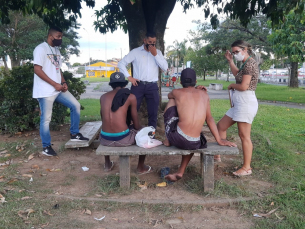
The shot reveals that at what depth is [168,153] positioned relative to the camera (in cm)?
357

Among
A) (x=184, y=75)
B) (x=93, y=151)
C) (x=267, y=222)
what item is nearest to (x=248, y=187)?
(x=267, y=222)

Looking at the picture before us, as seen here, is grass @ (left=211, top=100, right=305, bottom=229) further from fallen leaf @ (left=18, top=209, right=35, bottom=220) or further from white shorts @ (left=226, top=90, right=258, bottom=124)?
fallen leaf @ (left=18, top=209, right=35, bottom=220)

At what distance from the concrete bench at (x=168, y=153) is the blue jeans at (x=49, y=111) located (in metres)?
1.45

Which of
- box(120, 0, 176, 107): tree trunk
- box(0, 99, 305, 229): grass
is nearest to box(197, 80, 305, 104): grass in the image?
box(120, 0, 176, 107): tree trunk

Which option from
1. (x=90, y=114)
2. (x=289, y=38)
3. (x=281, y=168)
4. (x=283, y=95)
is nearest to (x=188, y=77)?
(x=281, y=168)

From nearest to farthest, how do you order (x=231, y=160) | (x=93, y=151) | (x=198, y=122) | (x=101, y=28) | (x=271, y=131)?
(x=198, y=122), (x=231, y=160), (x=93, y=151), (x=271, y=131), (x=101, y=28)

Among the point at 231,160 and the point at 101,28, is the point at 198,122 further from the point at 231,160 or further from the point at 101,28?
the point at 101,28

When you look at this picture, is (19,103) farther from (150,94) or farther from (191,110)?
(191,110)

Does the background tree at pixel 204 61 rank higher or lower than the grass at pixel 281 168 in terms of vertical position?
higher

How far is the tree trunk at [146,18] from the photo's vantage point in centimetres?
576

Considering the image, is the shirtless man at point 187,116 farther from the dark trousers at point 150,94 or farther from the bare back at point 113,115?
the dark trousers at point 150,94

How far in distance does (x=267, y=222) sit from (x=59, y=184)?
2.57 meters

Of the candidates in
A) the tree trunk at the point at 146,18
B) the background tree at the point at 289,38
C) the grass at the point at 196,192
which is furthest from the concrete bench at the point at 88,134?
the background tree at the point at 289,38

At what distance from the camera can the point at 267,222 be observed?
9.77ft
